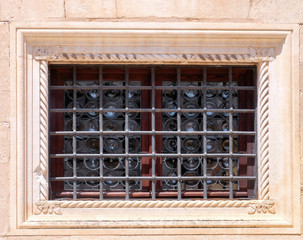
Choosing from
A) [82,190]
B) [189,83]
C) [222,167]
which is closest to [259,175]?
[222,167]

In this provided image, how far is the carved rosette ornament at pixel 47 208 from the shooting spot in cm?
263

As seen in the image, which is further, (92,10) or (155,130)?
(155,130)

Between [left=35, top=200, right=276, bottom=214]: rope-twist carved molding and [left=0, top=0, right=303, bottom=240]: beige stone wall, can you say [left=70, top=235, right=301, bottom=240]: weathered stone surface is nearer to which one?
[left=0, top=0, right=303, bottom=240]: beige stone wall

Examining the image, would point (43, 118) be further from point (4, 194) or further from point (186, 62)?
point (186, 62)

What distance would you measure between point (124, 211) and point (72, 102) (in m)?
0.88

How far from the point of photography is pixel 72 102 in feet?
9.12

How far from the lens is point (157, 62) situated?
267 cm

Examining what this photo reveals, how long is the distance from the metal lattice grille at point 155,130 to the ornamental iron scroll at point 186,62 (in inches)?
3.3

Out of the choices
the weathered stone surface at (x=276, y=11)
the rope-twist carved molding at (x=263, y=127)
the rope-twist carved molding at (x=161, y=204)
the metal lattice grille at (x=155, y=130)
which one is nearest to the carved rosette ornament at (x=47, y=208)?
the rope-twist carved molding at (x=161, y=204)

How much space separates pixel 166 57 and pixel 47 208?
53.2 inches

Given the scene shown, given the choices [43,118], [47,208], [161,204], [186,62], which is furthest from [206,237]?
[43,118]

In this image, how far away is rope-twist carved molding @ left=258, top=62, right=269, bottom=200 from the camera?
266cm

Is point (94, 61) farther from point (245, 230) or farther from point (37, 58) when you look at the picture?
point (245, 230)

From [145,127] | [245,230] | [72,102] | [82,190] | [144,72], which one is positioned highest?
[144,72]
